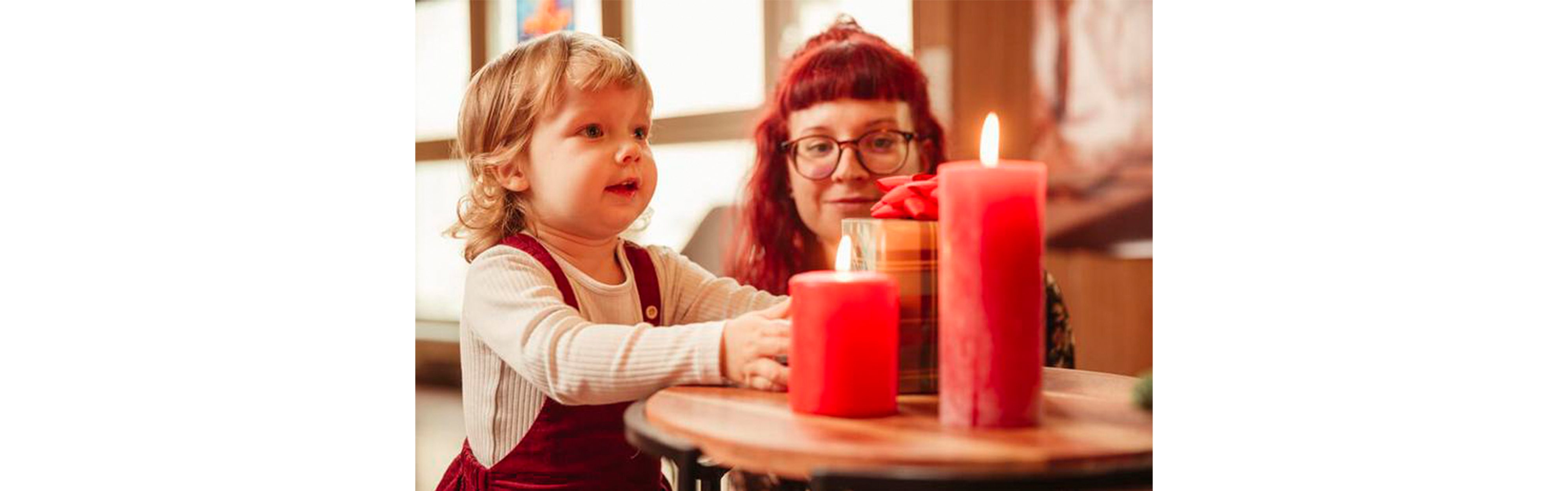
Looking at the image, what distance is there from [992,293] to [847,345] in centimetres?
12

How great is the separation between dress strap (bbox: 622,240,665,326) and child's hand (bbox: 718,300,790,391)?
28cm

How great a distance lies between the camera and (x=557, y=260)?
1.24m

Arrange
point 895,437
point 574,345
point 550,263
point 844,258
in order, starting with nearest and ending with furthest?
point 895,437
point 844,258
point 574,345
point 550,263

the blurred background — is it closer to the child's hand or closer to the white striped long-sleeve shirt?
the white striped long-sleeve shirt

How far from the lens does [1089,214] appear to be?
1.12 metres

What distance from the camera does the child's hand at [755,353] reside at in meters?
1.00

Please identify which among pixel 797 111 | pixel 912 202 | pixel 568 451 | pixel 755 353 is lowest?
pixel 568 451

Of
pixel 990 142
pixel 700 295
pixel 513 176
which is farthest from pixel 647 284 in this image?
pixel 990 142

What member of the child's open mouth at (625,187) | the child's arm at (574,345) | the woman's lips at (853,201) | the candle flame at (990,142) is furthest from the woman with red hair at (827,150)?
the candle flame at (990,142)

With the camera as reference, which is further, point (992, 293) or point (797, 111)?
point (797, 111)

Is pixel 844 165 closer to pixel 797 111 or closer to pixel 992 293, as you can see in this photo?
pixel 797 111

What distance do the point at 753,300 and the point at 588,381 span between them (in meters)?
0.28
